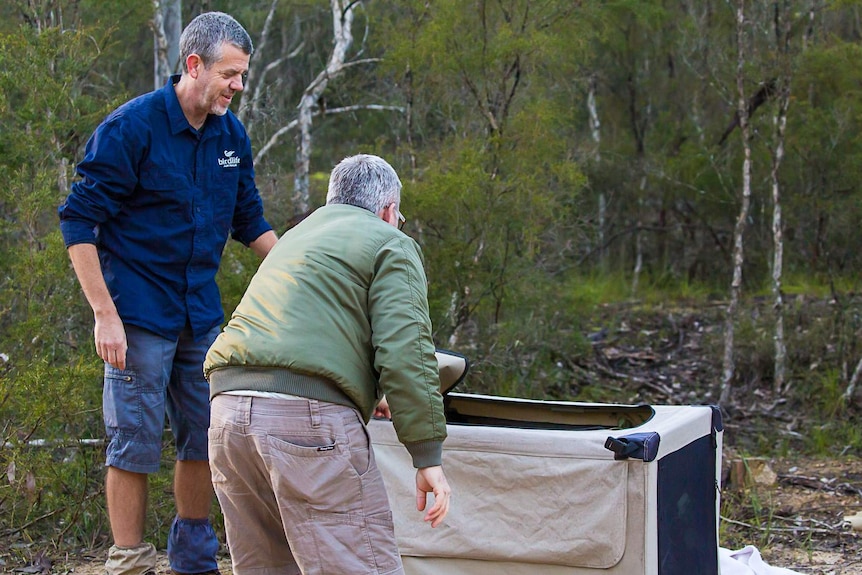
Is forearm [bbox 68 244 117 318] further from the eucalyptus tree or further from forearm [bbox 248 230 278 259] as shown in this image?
the eucalyptus tree

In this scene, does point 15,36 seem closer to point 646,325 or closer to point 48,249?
point 48,249

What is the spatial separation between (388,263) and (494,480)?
952 mm

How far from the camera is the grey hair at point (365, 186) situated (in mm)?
2600

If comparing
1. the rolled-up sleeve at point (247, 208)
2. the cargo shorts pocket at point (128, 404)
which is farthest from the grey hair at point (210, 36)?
the cargo shorts pocket at point (128, 404)

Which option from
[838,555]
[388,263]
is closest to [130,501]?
[388,263]

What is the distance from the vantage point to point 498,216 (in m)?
6.44

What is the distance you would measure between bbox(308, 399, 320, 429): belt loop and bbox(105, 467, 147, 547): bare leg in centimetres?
106

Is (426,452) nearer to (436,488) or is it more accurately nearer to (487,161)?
(436,488)

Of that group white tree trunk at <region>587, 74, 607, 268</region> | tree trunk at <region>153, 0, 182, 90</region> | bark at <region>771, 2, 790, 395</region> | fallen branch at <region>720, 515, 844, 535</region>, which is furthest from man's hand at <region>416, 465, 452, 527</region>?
white tree trunk at <region>587, 74, 607, 268</region>

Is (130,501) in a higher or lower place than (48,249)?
lower

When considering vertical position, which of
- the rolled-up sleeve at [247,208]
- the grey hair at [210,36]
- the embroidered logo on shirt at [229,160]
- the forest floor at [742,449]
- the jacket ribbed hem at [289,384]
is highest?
the grey hair at [210,36]

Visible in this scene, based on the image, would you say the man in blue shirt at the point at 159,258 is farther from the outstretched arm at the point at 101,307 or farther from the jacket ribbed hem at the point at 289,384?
the jacket ribbed hem at the point at 289,384

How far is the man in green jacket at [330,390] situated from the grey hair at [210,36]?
864 millimetres

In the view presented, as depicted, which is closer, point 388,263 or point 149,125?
point 388,263
